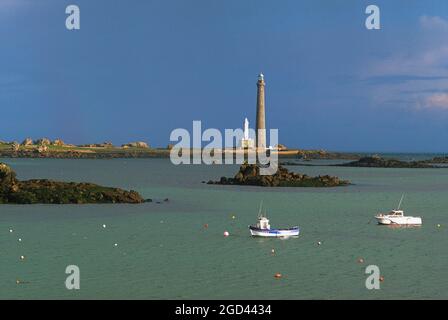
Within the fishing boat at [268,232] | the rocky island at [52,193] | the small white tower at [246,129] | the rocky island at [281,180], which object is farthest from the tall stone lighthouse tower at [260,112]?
the fishing boat at [268,232]

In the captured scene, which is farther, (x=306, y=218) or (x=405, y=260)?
(x=306, y=218)

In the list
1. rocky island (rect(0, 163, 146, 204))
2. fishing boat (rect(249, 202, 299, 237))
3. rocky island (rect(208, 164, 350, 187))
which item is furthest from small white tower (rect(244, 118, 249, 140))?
fishing boat (rect(249, 202, 299, 237))

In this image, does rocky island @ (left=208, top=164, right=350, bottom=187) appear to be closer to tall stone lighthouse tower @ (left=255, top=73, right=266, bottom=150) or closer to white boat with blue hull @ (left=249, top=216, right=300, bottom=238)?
white boat with blue hull @ (left=249, top=216, right=300, bottom=238)

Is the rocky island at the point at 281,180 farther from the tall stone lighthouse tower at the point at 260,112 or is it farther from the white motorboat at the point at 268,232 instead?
the tall stone lighthouse tower at the point at 260,112

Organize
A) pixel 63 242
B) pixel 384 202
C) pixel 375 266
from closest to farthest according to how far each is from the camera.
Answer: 1. pixel 375 266
2. pixel 63 242
3. pixel 384 202

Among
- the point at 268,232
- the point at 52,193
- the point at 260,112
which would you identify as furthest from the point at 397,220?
the point at 260,112
